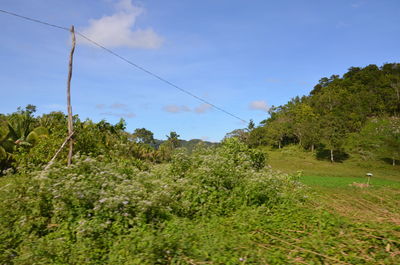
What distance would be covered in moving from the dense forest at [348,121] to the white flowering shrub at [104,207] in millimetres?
42201

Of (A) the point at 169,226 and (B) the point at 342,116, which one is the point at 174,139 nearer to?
(B) the point at 342,116

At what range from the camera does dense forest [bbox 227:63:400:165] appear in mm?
47031

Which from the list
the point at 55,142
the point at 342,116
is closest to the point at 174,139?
the point at 342,116

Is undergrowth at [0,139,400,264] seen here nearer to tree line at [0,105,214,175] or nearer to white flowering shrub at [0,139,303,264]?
white flowering shrub at [0,139,303,264]

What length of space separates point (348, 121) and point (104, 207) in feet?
181

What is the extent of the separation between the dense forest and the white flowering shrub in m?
42.2

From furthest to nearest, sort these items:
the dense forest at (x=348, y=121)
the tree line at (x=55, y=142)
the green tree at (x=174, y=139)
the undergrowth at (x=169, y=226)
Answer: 1. the green tree at (x=174, y=139)
2. the dense forest at (x=348, y=121)
3. the tree line at (x=55, y=142)
4. the undergrowth at (x=169, y=226)

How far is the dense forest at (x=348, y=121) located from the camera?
154ft

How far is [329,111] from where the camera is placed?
61375 mm

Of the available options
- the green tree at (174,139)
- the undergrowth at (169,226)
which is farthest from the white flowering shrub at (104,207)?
the green tree at (174,139)

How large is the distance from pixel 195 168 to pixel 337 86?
231ft

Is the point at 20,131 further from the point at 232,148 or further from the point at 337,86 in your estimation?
the point at 337,86

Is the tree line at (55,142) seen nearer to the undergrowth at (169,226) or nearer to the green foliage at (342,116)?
→ the undergrowth at (169,226)

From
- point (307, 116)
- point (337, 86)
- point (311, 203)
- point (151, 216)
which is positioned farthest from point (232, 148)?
point (337, 86)
